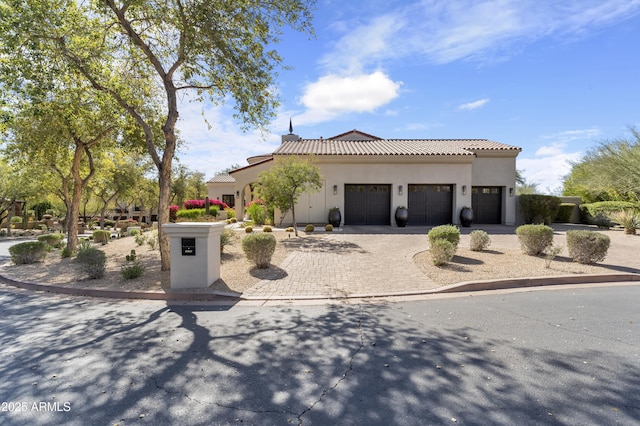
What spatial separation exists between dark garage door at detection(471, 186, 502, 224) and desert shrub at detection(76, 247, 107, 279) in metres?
20.2

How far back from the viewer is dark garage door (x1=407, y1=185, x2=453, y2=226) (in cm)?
2025

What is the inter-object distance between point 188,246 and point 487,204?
Result: 19.8 m

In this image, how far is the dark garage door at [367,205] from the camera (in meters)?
20.2

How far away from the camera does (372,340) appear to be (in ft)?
14.4

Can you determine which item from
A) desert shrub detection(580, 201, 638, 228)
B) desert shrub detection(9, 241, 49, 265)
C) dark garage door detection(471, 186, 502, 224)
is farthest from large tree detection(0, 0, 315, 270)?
desert shrub detection(580, 201, 638, 228)

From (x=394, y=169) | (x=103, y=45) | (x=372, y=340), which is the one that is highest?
(x=103, y=45)

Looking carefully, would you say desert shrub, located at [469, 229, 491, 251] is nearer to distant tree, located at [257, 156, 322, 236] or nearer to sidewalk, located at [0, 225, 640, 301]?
sidewalk, located at [0, 225, 640, 301]

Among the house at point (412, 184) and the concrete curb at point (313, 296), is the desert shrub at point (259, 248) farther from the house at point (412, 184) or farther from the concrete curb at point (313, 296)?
the house at point (412, 184)

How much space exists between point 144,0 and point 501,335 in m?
9.66

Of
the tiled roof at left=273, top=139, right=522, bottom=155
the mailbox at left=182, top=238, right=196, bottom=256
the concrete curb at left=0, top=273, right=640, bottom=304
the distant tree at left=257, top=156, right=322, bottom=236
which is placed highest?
the tiled roof at left=273, top=139, right=522, bottom=155

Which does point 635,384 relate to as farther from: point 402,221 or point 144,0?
point 402,221

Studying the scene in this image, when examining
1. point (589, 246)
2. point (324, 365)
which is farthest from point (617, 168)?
point (324, 365)

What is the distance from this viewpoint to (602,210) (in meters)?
20.0

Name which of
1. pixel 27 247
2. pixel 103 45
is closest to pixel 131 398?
pixel 103 45
